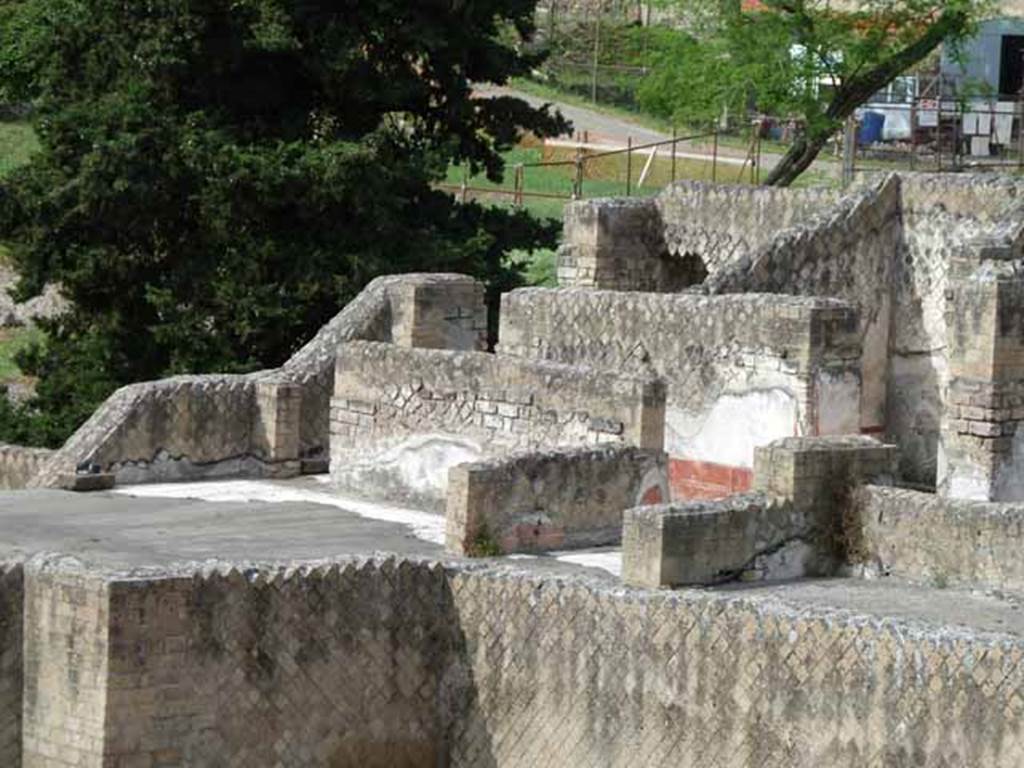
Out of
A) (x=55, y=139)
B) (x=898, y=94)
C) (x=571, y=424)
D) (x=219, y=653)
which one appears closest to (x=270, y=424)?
(x=571, y=424)

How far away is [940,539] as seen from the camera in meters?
19.4

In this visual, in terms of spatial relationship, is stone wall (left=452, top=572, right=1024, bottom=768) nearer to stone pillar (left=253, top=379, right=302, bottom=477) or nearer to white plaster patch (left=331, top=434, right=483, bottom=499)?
white plaster patch (left=331, top=434, right=483, bottom=499)

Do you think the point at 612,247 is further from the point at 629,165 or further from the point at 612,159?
the point at 612,159

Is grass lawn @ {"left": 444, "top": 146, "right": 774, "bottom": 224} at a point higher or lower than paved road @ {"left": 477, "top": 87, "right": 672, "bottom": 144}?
lower

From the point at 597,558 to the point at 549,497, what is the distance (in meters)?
0.57

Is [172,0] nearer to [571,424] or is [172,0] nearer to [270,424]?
[270,424]

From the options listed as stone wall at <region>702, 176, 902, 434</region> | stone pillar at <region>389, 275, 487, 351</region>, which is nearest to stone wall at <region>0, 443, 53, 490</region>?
stone pillar at <region>389, 275, 487, 351</region>

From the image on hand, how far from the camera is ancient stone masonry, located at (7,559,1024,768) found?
17297mm

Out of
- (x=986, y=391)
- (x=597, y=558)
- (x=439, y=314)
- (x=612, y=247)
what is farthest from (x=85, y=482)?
(x=986, y=391)

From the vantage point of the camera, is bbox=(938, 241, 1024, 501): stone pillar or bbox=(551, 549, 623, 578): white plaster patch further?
bbox=(938, 241, 1024, 501): stone pillar

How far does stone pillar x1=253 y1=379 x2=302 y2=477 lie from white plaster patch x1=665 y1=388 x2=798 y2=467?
3090 millimetres

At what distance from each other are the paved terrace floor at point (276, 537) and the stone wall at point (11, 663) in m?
0.25

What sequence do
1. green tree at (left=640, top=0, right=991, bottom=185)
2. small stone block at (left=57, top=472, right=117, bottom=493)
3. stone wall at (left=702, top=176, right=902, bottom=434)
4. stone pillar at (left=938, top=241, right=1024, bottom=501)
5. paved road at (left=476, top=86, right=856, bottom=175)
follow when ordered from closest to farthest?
stone pillar at (left=938, top=241, right=1024, bottom=501)
small stone block at (left=57, top=472, right=117, bottom=493)
stone wall at (left=702, top=176, right=902, bottom=434)
green tree at (left=640, top=0, right=991, bottom=185)
paved road at (left=476, top=86, right=856, bottom=175)

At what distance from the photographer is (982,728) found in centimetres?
1673
